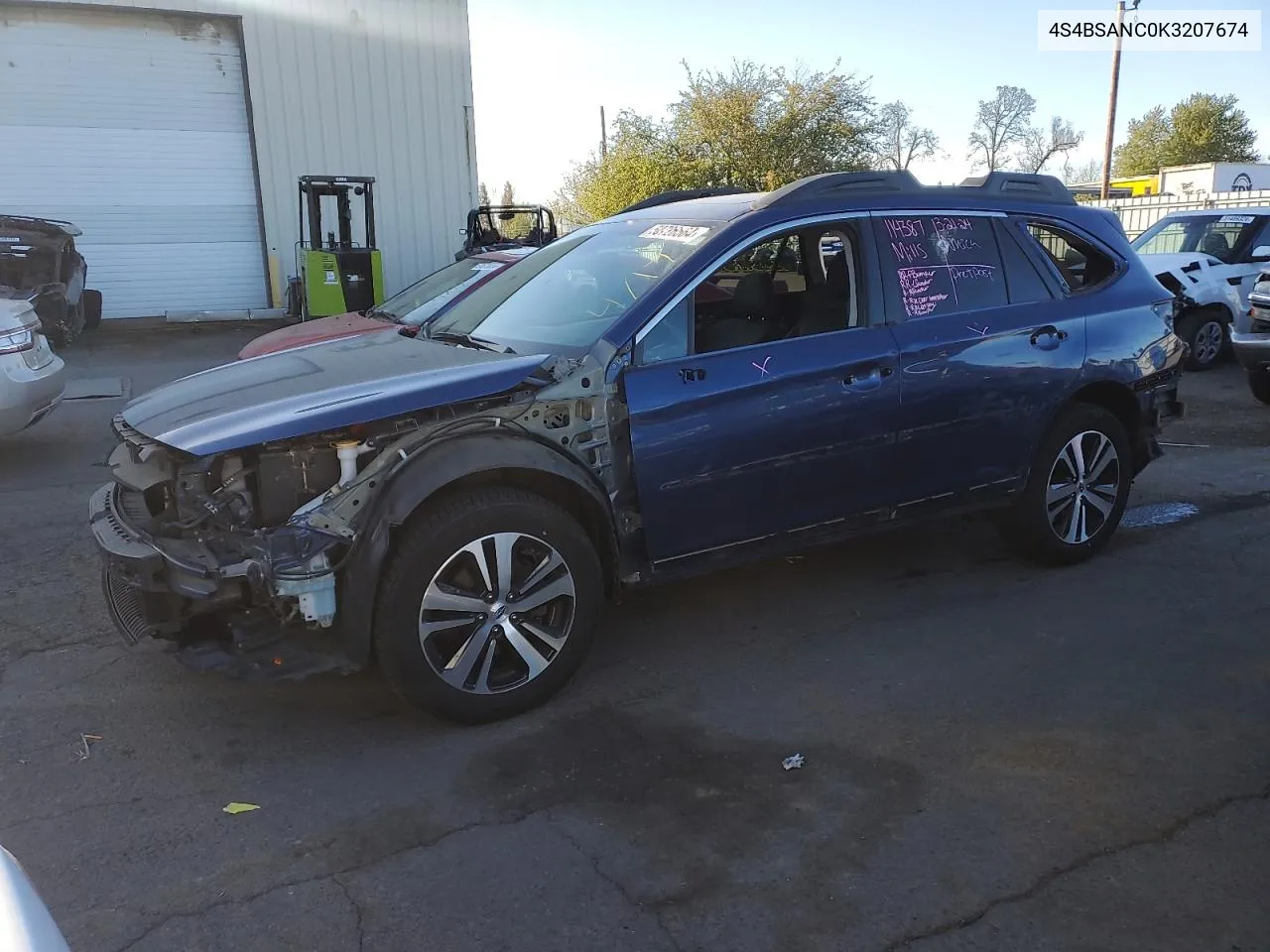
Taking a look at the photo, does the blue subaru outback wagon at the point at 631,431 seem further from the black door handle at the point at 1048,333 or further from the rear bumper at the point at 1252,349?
the rear bumper at the point at 1252,349

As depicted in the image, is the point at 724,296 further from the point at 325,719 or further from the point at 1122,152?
the point at 1122,152

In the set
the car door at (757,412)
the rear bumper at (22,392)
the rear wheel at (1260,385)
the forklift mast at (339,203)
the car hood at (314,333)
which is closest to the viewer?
the car door at (757,412)

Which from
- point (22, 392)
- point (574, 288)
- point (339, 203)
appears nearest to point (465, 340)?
point (574, 288)

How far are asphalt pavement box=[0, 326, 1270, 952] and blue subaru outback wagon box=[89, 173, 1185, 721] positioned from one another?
391 millimetres

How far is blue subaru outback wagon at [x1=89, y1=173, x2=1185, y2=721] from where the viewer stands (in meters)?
3.23

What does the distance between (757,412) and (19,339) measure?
5779 millimetres

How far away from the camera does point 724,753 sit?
11.0ft

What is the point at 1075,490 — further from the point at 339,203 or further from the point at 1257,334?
the point at 339,203

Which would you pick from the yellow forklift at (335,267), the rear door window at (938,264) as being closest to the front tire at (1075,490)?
the rear door window at (938,264)

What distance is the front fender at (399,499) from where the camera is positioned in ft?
10.5

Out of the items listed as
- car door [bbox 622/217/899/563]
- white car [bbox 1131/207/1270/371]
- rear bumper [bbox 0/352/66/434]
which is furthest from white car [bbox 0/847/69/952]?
white car [bbox 1131/207/1270/371]

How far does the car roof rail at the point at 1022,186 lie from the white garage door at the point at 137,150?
16578 mm

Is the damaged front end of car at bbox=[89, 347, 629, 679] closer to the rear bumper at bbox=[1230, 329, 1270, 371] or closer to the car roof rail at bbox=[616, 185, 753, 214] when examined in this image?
the car roof rail at bbox=[616, 185, 753, 214]

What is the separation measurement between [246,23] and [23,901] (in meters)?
19.3
